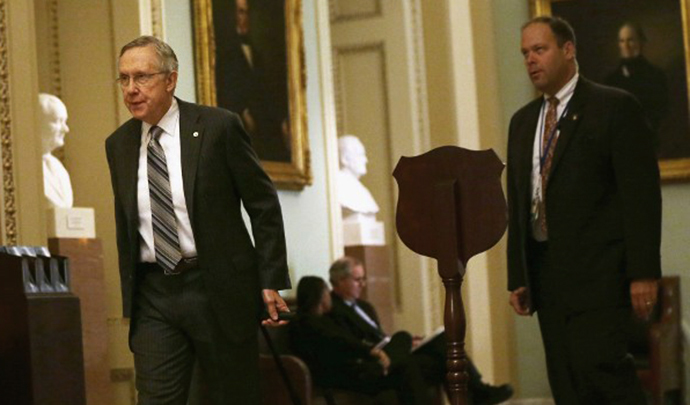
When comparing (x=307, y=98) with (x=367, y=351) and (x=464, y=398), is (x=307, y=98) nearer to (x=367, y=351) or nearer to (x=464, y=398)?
(x=367, y=351)

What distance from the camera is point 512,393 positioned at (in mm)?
10078

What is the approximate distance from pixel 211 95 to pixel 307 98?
1.64 m

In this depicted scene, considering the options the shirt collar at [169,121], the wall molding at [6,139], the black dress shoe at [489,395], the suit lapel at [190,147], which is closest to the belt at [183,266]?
the suit lapel at [190,147]

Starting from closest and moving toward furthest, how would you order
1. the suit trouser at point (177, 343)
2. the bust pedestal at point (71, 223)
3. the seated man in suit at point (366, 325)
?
1. the suit trouser at point (177, 343)
2. the bust pedestal at point (71, 223)
3. the seated man in suit at point (366, 325)

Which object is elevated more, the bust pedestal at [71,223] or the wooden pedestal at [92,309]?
the bust pedestal at [71,223]

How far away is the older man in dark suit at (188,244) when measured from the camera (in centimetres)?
446

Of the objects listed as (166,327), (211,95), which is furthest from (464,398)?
(211,95)

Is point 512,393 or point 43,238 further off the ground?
point 43,238

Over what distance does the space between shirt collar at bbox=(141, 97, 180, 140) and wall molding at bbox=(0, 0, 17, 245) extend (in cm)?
185

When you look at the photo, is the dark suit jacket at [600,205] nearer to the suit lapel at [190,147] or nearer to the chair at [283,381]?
the suit lapel at [190,147]

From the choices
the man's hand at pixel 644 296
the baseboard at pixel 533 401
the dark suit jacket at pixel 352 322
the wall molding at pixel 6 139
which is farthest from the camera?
the baseboard at pixel 533 401

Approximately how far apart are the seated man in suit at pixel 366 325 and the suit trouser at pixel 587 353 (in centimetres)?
384

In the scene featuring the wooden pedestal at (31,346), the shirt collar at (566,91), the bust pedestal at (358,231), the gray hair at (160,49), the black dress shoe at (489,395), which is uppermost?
the gray hair at (160,49)

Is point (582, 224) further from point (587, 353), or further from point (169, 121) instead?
point (169, 121)
